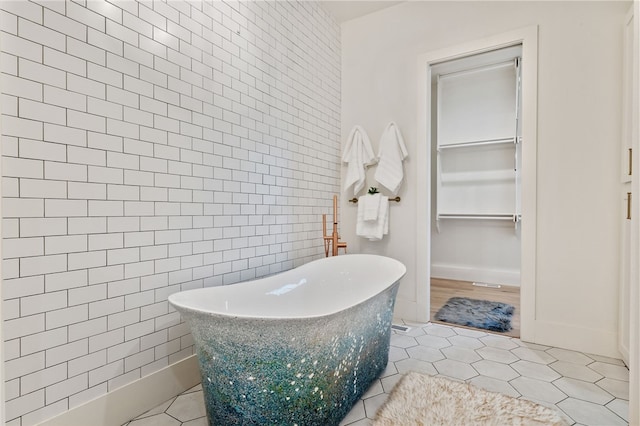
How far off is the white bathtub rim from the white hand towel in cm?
53

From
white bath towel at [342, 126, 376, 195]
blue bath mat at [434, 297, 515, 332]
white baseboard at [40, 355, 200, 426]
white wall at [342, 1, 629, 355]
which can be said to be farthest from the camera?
white bath towel at [342, 126, 376, 195]

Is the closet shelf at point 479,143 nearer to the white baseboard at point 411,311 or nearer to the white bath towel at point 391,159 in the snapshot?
the white bath towel at point 391,159

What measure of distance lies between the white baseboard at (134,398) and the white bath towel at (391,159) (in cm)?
202

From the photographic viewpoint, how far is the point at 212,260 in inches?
76.0

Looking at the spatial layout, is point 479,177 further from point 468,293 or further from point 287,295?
point 287,295

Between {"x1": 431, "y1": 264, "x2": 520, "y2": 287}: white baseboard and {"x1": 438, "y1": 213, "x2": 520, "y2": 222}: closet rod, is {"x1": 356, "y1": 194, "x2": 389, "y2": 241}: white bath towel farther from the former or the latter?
{"x1": 431, "y1": 264, "x2": 520, "y2": 287}: white baseboard

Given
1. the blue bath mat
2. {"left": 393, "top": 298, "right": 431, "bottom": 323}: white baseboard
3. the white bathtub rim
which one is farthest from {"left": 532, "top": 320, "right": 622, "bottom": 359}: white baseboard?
the white bathtub rim

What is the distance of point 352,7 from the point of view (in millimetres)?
3025

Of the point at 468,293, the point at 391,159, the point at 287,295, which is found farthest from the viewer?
the point at 468,293

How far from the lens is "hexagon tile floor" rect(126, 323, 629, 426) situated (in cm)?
155

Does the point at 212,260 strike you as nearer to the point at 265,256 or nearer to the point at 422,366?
the point at 265,256

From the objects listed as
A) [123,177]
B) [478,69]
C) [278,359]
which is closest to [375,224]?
[278,359]

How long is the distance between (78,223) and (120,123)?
0.48 m

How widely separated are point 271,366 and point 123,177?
1065 mm
